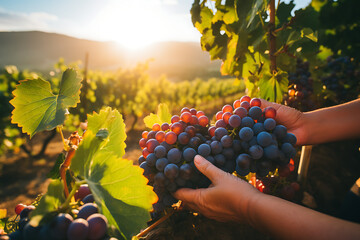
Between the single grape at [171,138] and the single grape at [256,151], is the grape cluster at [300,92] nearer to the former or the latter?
the single grape at [256,151]

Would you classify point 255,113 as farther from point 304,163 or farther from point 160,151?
point 304,163

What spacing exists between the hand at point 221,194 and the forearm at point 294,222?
0.04m

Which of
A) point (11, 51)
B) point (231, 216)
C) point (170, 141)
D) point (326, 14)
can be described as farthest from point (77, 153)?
point (11, 51)

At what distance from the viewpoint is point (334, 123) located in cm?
143

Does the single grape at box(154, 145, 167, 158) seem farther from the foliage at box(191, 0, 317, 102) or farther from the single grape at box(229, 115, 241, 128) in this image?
the foliage at box(191, 0, 317, 102)

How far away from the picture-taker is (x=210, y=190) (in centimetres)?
91

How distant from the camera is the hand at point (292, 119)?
4.51 feet

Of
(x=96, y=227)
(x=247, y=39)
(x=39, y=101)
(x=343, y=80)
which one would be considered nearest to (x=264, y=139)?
(x=96, y=227)

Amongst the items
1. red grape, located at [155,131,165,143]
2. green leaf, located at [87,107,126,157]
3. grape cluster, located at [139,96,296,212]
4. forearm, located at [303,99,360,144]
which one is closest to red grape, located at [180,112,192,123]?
grape cluster, located at [139,96,296,212]

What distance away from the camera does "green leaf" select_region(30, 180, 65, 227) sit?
0.50m

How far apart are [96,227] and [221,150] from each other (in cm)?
63

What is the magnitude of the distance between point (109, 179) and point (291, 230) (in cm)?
72

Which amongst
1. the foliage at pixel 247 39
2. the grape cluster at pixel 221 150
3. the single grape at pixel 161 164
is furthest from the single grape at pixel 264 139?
the foliage at pixel 247 39

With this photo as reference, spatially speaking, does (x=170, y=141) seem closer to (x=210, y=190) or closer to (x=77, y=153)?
(x=210, y=190)
